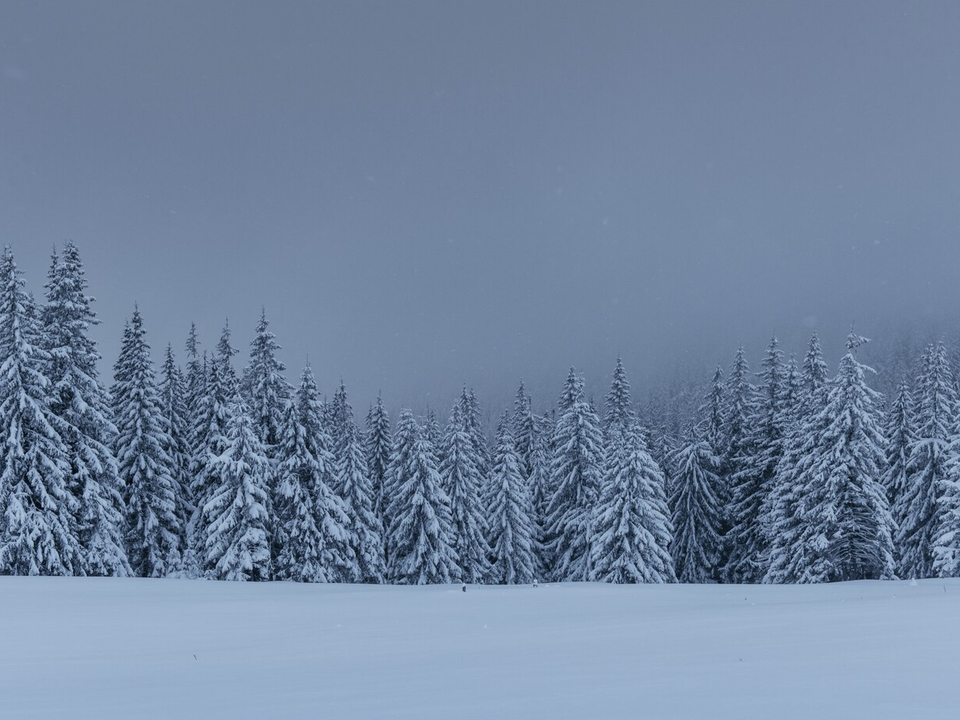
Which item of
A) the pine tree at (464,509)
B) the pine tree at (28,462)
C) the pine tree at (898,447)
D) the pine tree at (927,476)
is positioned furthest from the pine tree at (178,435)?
the pine tree at (898,447)

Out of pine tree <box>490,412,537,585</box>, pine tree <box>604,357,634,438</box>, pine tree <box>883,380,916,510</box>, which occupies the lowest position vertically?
pine tree <box>490,412,537,585</box>

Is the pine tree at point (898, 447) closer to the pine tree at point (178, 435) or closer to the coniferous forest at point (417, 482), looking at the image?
the coniferous forest at point (417, 482)

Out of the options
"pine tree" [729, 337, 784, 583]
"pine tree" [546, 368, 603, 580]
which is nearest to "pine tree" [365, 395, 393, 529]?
"pine tree" [546, 368, 603, 580]

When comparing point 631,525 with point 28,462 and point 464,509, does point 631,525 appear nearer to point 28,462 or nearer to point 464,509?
point 464,509

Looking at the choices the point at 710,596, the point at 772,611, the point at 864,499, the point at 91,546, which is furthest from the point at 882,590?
the point at 91,546

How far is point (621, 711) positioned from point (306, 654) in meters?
5.98

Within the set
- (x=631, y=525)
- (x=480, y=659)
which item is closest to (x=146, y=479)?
(x=631, y=525)

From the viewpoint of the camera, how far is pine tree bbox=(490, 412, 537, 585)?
147 feet

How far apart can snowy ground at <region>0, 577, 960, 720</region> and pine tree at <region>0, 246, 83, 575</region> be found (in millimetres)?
11077

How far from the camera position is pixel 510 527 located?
4506 cm

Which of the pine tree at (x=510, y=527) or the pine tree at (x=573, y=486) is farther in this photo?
the pine tree at (x=510, y=527)

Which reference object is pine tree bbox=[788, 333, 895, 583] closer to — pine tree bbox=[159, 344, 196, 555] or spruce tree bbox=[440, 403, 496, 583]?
spruce tree bbox=[440, 403, 496, 583]

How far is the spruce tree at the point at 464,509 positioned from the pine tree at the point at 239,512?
12534 mm

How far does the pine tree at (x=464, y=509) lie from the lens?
44281 mm
